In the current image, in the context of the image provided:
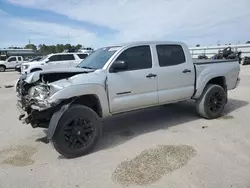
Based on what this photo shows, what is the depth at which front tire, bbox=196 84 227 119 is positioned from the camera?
5859 millimetres

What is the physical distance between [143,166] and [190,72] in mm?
2753

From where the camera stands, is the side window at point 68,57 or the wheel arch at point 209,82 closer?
the wheel arch at point 209,82

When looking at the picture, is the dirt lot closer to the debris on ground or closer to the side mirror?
the debris on ground

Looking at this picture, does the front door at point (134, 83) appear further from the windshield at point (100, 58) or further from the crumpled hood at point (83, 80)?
→ the windshield at point (100, 58)

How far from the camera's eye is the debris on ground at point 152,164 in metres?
3.31

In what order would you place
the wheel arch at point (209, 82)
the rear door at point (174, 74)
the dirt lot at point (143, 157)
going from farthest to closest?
the wheel arch at point (209, 82) → the rear door at point (174, 74) → the dirt lot at point (143, 157)

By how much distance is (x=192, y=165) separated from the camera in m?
3.63

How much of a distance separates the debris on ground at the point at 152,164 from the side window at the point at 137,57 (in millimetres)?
1636

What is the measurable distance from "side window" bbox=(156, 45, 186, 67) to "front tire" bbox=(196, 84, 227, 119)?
1.05 metres

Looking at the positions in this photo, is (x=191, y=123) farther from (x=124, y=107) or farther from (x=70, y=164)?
(x=70, y=164)

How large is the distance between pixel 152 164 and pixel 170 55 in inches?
104

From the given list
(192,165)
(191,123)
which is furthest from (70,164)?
(191,123)

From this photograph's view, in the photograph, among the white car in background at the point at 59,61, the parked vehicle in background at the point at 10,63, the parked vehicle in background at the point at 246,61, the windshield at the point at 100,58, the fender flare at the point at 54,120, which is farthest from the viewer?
the parked vehicle in background at the point at 10,63

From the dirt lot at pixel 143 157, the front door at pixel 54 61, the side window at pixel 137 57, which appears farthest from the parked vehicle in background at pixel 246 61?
the side window at pixel 137 57
